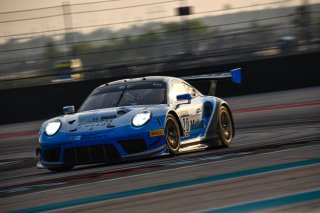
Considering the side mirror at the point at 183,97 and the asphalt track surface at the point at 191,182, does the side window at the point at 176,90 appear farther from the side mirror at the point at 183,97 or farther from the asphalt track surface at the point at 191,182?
the asphalt track surface at the point at 191,182

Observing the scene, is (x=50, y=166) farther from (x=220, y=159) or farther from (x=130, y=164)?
(x=220, y=159)

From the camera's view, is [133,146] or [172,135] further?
[172,135]

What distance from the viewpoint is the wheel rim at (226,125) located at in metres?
11.4

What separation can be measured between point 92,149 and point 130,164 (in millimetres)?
447

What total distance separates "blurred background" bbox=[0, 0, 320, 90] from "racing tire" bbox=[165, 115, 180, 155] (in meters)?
10.2

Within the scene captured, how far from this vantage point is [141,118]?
9.55 metres

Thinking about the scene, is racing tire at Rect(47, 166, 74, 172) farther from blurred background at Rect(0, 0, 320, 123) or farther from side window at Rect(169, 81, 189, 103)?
blurred background at Rect(0, 0, 320, 123)

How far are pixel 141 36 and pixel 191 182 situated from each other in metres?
13.7

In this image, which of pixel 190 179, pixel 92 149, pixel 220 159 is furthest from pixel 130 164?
pixel 190 179

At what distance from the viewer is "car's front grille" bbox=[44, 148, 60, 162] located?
9594 mm

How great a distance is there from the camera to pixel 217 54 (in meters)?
20.3

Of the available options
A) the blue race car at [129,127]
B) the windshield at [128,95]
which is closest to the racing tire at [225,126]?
the blue race car at [129,127]

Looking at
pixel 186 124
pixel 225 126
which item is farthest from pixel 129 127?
pixel 225 126

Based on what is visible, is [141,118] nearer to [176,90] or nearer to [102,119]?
[102,119]
